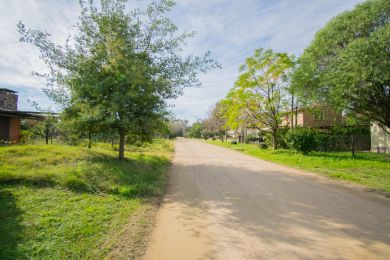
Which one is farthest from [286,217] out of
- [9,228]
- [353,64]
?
[353,64]

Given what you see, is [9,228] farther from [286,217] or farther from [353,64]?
[353,64]

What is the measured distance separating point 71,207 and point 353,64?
34.5ft

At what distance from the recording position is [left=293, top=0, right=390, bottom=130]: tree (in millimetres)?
8664

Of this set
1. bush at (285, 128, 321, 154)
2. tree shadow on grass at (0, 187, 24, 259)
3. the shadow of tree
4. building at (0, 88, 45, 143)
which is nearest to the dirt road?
the shadow of tree

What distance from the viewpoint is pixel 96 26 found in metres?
9.97

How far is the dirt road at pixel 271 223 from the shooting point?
3.51m

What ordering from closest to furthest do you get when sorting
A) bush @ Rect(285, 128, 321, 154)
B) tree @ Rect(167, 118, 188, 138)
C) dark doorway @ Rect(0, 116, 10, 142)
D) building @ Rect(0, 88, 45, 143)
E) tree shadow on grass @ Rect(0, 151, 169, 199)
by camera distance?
tree shadow on grass @ Rect(0, 151, 169, 199) < tree @ Rect(167, 118, 188, 138) < bush @ Rect(285, 128, 321, 154) < building @ Rect(0, 88, 45, 143) < dark doorway @ Rect(0, 116, 10, 142)

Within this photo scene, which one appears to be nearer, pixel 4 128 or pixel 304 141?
pixel 304 141

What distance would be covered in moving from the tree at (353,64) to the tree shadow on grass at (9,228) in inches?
440

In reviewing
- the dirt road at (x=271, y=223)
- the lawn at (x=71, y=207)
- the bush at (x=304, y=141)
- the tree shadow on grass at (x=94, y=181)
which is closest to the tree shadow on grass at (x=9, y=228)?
the lawn at (x=71, y=207)

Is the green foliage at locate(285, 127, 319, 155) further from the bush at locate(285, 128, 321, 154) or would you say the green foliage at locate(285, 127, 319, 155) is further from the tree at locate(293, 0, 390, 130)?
the tree at locate(293, 0, 390, 130)

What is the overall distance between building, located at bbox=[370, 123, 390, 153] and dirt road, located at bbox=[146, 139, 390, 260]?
16.9m

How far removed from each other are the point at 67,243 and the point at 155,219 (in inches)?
66.8

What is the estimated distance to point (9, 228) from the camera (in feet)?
13.4
